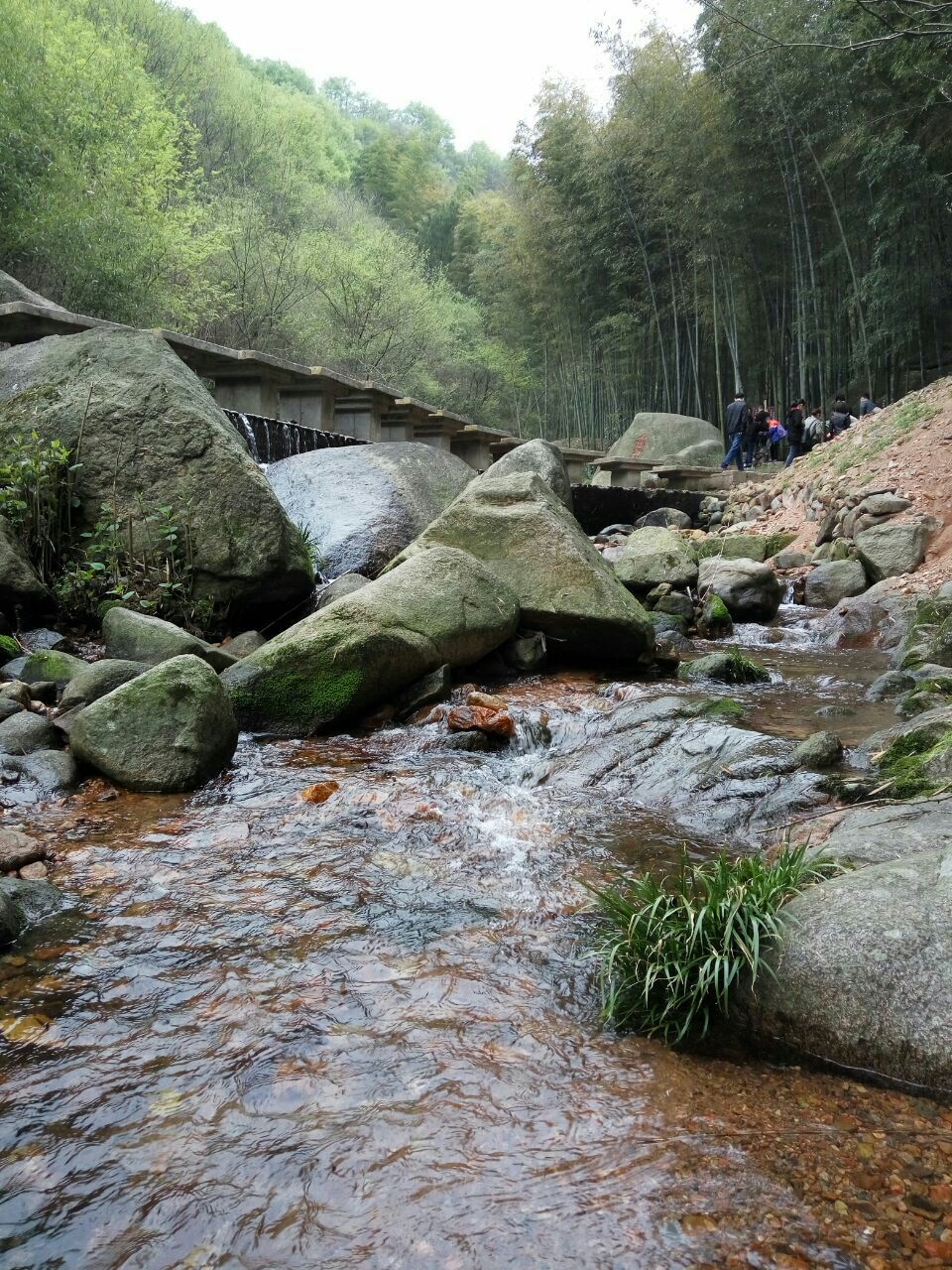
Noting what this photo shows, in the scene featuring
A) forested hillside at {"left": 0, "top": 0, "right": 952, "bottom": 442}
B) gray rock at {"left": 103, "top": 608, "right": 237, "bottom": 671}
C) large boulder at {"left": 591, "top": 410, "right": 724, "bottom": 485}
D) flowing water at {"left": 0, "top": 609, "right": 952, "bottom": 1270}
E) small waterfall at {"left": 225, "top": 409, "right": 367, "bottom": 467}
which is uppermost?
forested hillside at {"left": 0, "top": 0, "right": 952, "bottom": 442}

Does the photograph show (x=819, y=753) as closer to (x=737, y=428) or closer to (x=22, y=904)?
(x=22, y=904)

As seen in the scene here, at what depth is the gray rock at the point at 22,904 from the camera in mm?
2674

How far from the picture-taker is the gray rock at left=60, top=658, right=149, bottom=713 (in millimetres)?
4727

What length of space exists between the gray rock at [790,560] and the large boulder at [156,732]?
9535 millimetres

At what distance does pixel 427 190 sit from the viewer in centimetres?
5116

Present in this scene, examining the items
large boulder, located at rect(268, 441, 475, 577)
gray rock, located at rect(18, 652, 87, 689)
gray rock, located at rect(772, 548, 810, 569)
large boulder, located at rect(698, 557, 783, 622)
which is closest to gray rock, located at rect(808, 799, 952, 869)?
gray rock, located at rect(18, 652, 87, 689)

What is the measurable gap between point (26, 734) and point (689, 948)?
11.4 feet

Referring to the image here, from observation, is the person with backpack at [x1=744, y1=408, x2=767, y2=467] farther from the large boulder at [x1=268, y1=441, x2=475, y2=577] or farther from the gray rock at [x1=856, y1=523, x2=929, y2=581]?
the large boulder at [x1=268, y1=441, x2=475, y2=577]

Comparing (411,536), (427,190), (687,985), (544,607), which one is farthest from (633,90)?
(427,190)

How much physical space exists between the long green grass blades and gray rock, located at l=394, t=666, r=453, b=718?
297 cm

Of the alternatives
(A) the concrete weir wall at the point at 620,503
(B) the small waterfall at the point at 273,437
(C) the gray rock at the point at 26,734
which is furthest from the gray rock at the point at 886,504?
(C) the gray rock at the point at 26,734

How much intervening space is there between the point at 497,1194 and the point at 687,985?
79cm

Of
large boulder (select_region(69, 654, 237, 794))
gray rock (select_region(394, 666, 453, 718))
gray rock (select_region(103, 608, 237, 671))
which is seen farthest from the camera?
gray rock (select_region(394, 666, 453, 718))

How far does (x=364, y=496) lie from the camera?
29.6 feet
